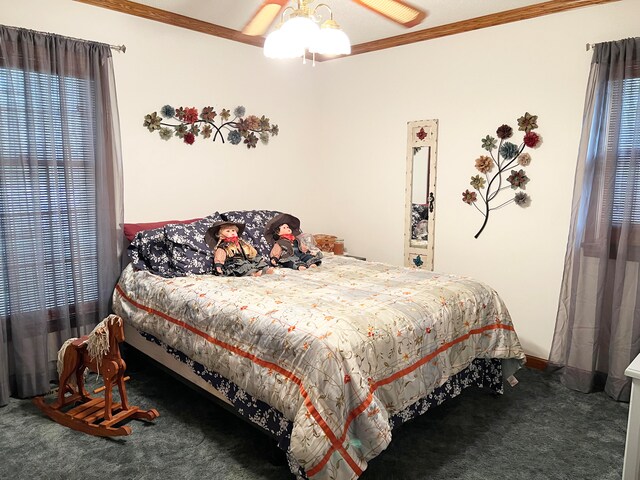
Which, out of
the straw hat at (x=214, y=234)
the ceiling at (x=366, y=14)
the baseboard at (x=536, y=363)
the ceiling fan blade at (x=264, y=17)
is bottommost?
the baseboard at (x=536, y=363)

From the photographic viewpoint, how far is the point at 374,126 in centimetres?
433

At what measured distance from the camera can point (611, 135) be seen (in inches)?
115

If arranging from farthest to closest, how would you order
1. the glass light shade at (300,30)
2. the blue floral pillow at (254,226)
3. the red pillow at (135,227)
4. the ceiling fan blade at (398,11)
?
the blue floral pillow at (254,226), the red pillow at (135,227), the ceiling fan blade at (398,11), the glass light shade at (300,30)

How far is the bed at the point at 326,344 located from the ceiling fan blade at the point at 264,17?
1.59m

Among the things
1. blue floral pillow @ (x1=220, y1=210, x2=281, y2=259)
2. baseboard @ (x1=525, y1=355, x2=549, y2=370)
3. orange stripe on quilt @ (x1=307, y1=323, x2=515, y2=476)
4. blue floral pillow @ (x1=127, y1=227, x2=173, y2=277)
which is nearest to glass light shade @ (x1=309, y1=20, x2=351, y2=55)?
blue floral pillow @ (x1=220, y1=210, x2=281, y2=259)

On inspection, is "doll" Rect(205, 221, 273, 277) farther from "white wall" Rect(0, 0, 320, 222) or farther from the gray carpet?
the gray carpet

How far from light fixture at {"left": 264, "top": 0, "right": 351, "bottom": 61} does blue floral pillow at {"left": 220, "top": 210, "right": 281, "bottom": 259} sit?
1.30m

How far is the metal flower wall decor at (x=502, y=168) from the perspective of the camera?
3.39 meters

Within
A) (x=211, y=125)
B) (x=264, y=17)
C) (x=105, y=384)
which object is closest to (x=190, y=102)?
(x=211, y=125)

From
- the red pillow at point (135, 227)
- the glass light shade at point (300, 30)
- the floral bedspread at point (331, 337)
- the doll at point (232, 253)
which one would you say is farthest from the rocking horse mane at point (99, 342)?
the glass light shade at point (300, 30)

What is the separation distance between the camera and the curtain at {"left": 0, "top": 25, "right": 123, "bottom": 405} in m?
2.81

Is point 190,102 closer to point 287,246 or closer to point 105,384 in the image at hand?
point 287,246

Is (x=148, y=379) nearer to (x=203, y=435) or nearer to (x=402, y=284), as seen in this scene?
(x=203, y=435)

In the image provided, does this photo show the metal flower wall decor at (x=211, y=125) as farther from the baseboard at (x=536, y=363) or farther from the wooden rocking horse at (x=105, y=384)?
the baseboard at (x=536, y=363)
